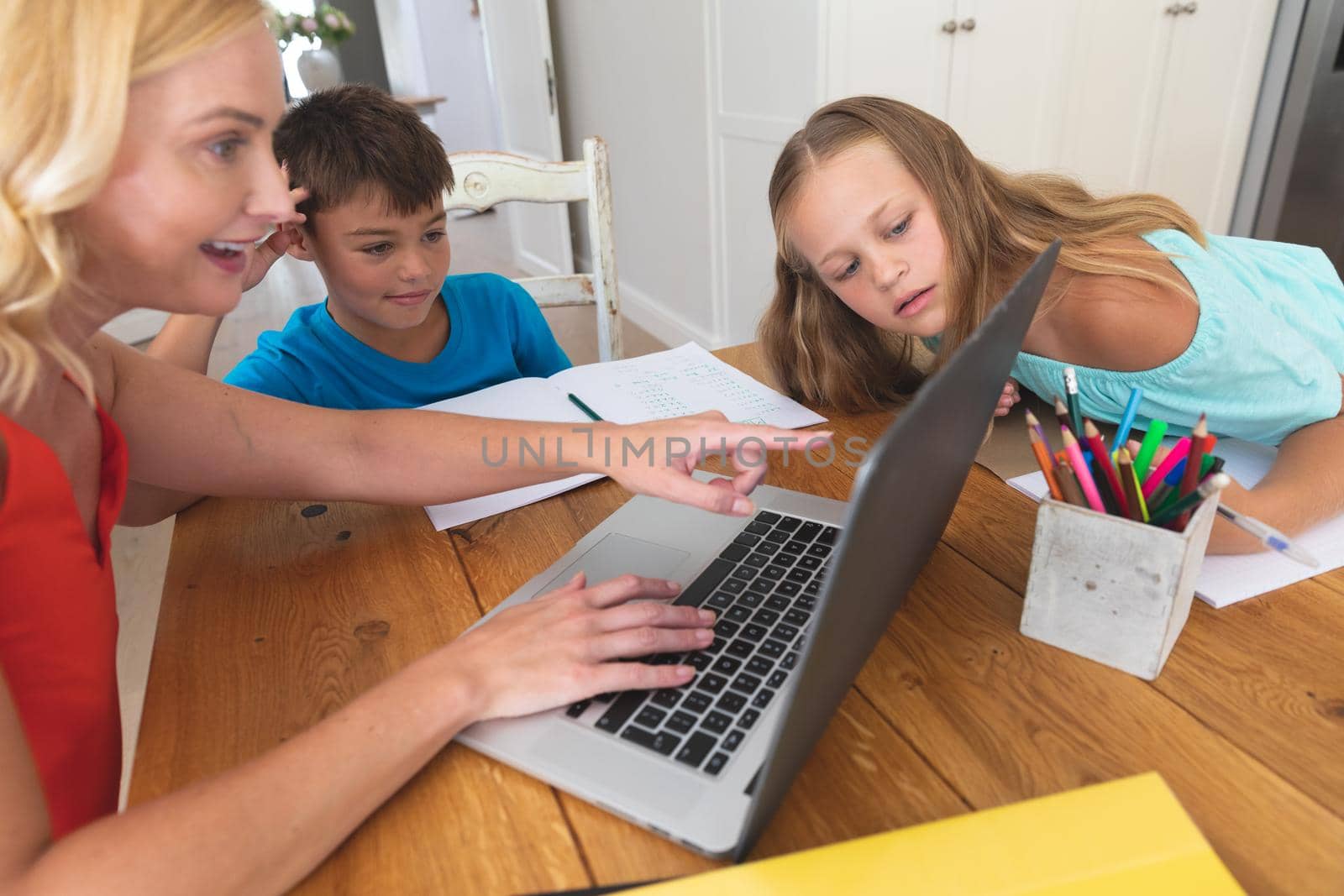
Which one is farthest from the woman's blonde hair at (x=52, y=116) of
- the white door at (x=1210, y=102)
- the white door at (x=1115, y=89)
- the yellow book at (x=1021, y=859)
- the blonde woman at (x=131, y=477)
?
the white door at (x=1210, y=102)

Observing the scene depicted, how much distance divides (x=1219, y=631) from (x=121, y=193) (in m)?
0.76

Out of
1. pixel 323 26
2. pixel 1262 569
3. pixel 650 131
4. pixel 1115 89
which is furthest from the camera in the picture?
pixel 323 26

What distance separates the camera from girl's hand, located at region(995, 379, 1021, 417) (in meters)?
0.92

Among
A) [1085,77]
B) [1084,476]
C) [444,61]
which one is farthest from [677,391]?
[444,61]

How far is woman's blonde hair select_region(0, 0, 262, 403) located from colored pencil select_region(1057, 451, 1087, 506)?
604 millimetres

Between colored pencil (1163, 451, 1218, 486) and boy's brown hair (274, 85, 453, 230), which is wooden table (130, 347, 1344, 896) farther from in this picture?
boy's brown hair (274, 85, 453, 230)

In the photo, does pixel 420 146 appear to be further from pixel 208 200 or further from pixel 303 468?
pixel 208 200

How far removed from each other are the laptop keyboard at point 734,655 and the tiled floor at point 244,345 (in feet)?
1.07

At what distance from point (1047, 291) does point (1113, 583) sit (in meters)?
0.54

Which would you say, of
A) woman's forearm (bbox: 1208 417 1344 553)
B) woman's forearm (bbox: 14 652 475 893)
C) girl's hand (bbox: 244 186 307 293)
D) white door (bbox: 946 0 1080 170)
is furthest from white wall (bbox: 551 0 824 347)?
woman's forearm (bbox: 14 652 475 893)

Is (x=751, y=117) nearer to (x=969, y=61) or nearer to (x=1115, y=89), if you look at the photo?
(x=969, y=61)

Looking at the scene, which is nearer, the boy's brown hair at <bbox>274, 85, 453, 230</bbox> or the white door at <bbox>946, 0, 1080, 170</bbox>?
the boy's brown hair at <bbox>274, 85, 453, 230</bbox>

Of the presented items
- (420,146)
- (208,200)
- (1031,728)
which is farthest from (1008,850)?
(420,146)

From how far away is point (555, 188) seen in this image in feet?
4.62
